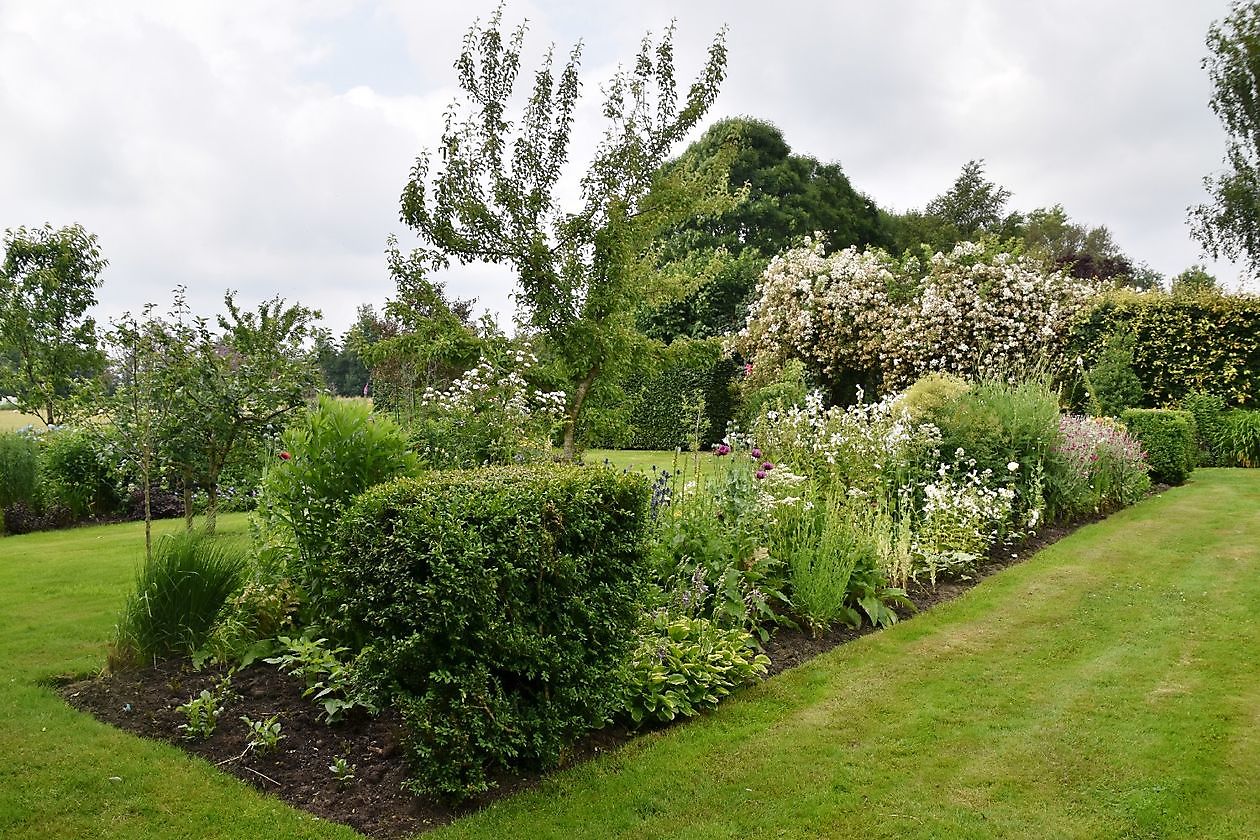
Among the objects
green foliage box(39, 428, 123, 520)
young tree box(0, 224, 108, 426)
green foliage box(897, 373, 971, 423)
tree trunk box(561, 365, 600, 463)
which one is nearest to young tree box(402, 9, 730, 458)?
tree trunk box(561, 365, 600, 463)

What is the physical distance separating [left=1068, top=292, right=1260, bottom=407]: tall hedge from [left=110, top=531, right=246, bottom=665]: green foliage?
14.2 meters

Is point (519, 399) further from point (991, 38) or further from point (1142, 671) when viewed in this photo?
point (991, 38)

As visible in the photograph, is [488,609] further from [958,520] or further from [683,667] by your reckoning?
[958,520]

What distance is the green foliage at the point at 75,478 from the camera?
10143 millimetres

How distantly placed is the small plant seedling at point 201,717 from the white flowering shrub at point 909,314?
12762 millimetres

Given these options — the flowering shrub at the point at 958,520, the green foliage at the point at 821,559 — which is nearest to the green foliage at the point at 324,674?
the green foliage at the point at 821,559

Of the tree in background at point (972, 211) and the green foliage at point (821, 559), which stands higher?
the tree in background at point (972, 211)

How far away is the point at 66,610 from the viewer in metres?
5.46

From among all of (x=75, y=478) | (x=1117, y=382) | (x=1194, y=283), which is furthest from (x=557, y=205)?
(x=1194, y=283)

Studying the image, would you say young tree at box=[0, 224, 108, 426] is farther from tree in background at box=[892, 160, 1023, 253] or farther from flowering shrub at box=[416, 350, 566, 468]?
tree in background at box=[892, 160, 1023, 253]

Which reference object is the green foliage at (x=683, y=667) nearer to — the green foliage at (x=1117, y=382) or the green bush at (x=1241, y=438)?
the green foliage at (x=1117, y=382)

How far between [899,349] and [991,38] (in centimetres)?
796

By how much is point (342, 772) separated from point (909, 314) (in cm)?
1420

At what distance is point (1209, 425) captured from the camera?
1300cm
